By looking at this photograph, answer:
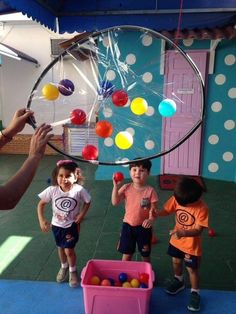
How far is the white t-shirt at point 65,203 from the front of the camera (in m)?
2.54

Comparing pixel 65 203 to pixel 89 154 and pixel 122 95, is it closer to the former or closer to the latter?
pixel 89 154

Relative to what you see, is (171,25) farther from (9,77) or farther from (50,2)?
(9,77)

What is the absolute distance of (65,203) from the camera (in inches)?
100

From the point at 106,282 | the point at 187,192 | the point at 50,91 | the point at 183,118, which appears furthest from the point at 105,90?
the point at 183,118

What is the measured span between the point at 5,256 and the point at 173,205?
5.85 feet

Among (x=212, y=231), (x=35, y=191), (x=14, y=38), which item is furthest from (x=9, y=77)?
(x=212, y=231)

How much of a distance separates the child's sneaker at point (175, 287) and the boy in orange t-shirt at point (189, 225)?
149 millimetres

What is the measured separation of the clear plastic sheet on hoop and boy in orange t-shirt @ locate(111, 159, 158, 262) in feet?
0.52

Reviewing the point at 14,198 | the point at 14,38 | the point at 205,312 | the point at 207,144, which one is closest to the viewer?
the point at 14,198

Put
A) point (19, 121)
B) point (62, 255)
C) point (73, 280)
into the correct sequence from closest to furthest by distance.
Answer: point (19, 121) < point (73, 280) < point (62, 255)

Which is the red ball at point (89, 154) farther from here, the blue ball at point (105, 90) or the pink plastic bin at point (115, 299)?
the pink plastic bin at point (115, 299)

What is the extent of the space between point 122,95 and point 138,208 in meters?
1.01

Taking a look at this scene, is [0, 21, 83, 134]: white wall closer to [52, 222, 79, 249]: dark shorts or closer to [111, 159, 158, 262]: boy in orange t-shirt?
[52, 222, 79, 249]: dark shorts

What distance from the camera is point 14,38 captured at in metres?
7.85
